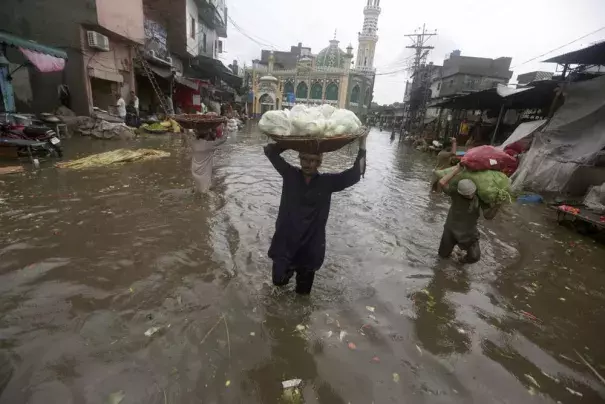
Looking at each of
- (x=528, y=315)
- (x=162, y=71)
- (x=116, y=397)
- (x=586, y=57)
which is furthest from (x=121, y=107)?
(x=586, y=57)

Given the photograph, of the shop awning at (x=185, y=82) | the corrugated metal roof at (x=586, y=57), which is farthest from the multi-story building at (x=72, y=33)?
the corrugated metal roof at (x=586, y=57)

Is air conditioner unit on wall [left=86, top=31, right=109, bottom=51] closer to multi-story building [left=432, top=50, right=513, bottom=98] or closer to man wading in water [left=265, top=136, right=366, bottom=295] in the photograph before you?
man wading in water [left=265, top=136, right=366, bottom=295]

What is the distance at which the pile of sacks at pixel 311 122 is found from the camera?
8.02 ft

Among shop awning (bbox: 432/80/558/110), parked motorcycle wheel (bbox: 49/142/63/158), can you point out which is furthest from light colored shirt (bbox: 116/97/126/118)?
shop awning (bbox: 432/80/558/110)

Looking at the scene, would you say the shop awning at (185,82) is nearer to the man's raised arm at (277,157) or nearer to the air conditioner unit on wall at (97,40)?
the air conditioner unit on wall at (97,40)

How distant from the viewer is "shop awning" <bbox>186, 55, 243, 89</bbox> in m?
24.9

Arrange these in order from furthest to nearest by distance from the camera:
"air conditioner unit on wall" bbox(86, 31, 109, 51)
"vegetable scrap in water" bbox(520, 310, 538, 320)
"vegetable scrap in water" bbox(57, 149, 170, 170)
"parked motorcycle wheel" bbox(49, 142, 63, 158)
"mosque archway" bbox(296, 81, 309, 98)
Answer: "mosque archway" bbox(296, 81, 309, 98)
"air conditioner unit on wall" bbox(86, 31, 109, 51)
"parked motorcycle wheel" bbox(49, 142, 63, 158)
"vegetable scrap in water" bbox(57, 149, 170, 170)
"vegetable scrap in water" bbox(520, 310, 538, 320)

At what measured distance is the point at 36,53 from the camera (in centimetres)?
918

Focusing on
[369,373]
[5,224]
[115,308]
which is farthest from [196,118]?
[369,373]

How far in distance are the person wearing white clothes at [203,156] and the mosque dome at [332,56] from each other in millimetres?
51288

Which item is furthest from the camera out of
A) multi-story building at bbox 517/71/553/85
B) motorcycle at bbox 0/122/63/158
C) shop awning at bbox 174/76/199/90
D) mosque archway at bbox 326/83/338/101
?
mosque archway at bbox 326/83/338/101

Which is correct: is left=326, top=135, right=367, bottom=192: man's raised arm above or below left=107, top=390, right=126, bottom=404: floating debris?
above

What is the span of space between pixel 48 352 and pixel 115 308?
600mm

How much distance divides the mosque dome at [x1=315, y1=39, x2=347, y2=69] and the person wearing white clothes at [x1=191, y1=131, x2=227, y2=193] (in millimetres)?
51288
